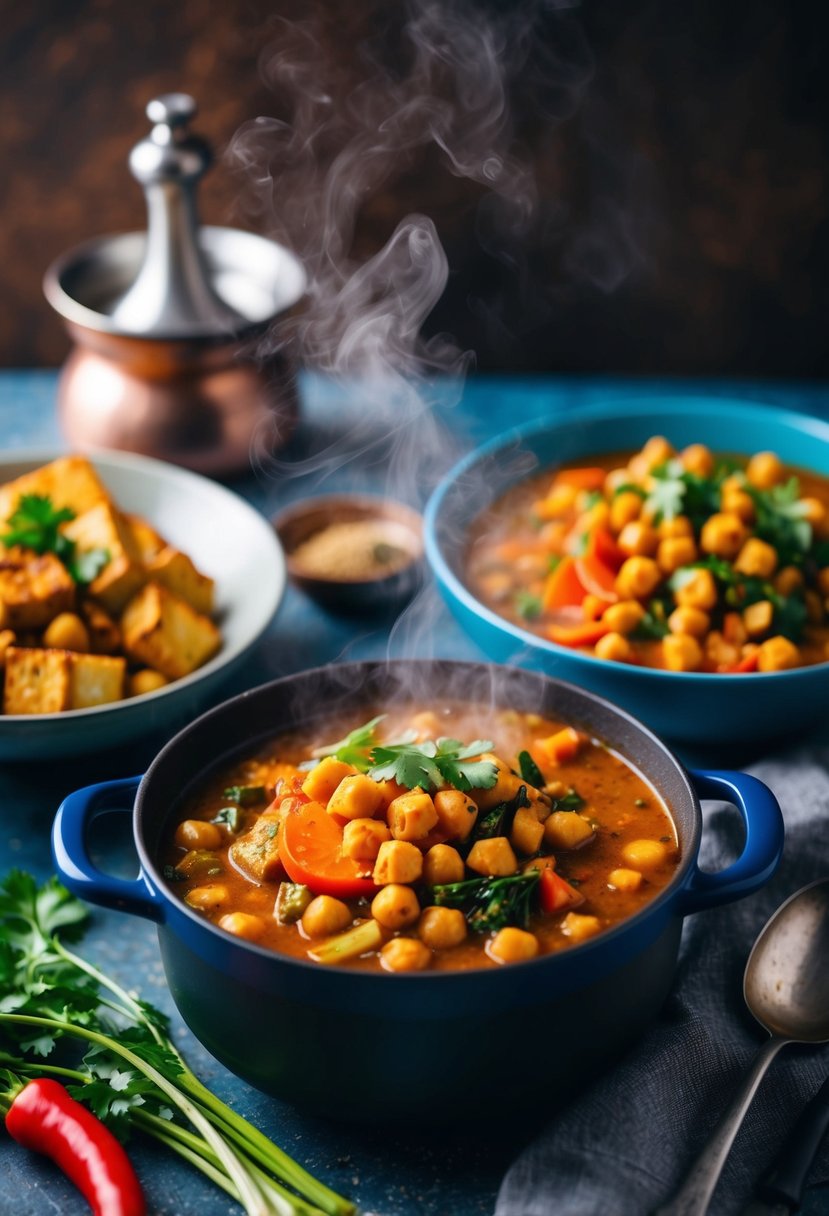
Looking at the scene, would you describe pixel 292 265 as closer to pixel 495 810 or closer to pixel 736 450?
pixel 736 450

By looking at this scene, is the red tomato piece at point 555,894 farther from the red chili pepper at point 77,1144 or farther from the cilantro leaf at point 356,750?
the red chili pepper at point 77,1144

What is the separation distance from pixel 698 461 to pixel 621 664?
96 centimetres

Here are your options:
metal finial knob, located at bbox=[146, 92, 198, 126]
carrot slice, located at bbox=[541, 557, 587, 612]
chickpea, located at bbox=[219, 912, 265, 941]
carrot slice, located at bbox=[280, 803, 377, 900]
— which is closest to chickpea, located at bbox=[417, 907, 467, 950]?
carrot slice, located at bbox=[280, 803, 377, 900]

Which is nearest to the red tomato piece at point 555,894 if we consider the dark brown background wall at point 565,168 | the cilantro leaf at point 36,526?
the cilantro leaf at point 36,526

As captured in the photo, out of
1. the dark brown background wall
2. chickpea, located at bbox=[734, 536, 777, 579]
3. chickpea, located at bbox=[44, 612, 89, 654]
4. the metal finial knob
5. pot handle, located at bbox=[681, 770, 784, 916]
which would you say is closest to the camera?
pot handle, located at bbox=[681, 770, 784, 916]

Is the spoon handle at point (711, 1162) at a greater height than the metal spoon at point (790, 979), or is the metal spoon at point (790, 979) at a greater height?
the spoon handle at point (711, 1162)

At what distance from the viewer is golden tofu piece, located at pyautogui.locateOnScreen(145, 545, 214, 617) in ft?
10.4

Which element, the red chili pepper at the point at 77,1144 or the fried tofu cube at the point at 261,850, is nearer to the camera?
the red chili pepper at the point at 77,1144

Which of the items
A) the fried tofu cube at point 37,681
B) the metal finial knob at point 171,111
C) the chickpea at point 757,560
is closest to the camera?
the fried tofu cube at point 37,681

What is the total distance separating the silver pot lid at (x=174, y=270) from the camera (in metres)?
3.80

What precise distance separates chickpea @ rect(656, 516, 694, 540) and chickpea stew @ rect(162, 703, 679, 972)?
0.96 m

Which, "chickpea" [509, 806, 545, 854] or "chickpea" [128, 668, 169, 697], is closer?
"chickpea" [509, 806, 545, 854]

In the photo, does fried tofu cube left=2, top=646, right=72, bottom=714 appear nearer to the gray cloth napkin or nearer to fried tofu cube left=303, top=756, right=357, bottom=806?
fried tofu cube left=303, top=756, right=357, bottom=806

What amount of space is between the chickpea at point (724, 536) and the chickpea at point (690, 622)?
202 millimetres
